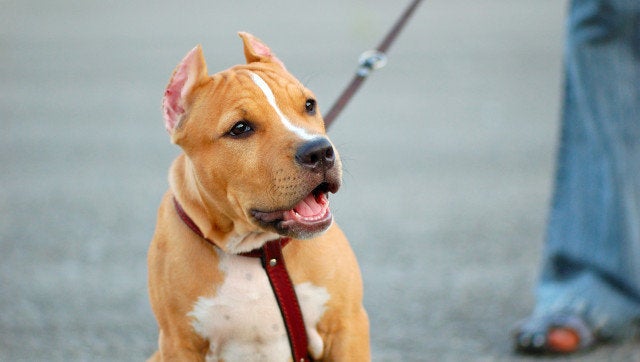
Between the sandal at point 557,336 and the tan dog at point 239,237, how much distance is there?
1.35 meters

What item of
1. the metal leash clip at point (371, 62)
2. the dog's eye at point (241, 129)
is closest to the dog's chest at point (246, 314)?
the dog's eye at point (241, 129)

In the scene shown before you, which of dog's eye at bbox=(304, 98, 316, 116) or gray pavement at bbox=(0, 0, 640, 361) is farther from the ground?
dog's eye at bbox=(304, 98, 316, 116)

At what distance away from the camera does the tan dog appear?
3.15 metres

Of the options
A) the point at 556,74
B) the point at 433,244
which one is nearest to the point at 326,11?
the point at 556,74

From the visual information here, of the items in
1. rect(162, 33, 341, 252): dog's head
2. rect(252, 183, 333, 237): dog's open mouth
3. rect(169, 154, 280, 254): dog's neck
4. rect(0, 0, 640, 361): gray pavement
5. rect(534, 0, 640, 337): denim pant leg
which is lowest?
rect(0, 0, 640, 361): gray pavement

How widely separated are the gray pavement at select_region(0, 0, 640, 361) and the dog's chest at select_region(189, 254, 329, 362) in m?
1.41

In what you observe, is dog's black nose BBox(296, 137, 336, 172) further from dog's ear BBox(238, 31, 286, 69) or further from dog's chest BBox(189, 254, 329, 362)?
dog's ear BBox(238, 31, 286, 69)

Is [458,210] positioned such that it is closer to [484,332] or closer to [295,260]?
[484,332]

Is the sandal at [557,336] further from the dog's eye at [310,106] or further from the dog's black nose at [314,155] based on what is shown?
the dog's black nose at [314,155]

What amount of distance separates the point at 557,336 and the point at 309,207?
5.99ft

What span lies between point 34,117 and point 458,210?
4380 millimetres

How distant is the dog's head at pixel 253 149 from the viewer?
3.07 meters

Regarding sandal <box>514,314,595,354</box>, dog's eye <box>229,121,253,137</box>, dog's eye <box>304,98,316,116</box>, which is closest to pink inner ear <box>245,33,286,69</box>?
dog's eye <box>304,98,316,116</box>

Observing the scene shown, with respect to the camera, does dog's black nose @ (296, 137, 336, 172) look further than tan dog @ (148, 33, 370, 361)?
No
